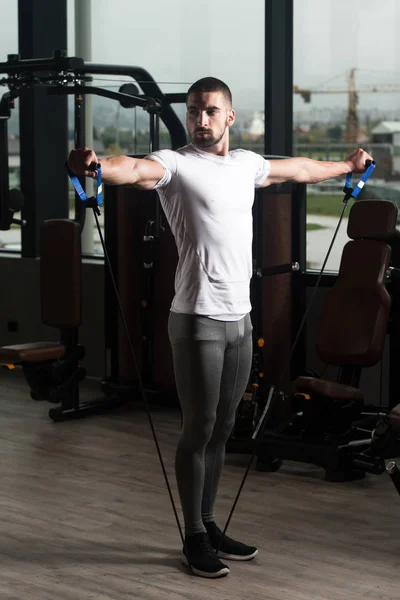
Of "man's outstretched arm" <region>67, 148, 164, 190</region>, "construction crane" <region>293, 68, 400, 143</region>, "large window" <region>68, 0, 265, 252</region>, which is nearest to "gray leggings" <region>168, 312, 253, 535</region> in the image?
"man's outstretched arm" <region>67, 148, 164, 190</region>

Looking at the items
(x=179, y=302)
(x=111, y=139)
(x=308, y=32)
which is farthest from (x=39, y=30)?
(x=179, y=302)

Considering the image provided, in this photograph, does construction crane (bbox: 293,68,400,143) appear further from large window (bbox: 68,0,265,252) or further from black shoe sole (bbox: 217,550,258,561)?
black shoe sole (bbox: 217,550,258,561)

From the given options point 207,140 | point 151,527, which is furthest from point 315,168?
point 151,527

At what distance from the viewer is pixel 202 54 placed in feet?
18.8

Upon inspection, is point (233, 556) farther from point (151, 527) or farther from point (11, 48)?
point (11, 48)

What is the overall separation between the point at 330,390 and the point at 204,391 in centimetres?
123

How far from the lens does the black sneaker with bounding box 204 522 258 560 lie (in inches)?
126

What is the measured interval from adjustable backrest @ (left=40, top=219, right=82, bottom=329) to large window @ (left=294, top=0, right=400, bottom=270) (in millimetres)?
1243

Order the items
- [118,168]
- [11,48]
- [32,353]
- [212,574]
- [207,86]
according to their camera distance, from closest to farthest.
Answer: [118,168], [207,86], [212,574], [32,353], [11,48]

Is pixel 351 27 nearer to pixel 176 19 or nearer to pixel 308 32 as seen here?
pixel 308 32

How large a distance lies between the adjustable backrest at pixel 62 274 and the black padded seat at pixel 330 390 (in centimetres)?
144

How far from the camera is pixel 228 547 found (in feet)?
10.6

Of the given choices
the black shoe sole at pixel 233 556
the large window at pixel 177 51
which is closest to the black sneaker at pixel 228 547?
the black shoe sole at pixel 233 556

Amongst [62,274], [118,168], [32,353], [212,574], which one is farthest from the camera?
[62,274]
